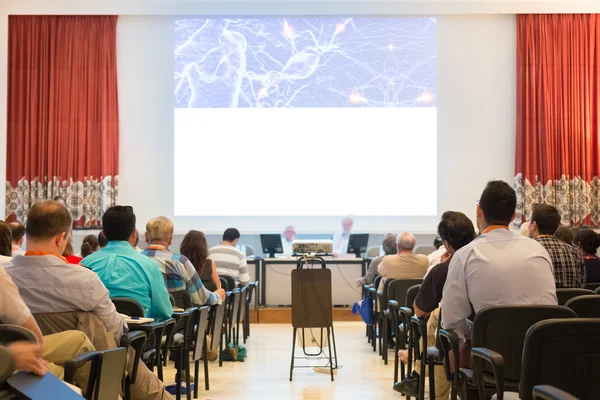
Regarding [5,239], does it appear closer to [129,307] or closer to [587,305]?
[129,307]

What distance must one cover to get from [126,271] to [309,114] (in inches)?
281

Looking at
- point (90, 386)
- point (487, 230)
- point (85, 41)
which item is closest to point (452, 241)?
point (487, 230)

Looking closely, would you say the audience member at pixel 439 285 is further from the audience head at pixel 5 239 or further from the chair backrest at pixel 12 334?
the chair backrest at pixel 12 334

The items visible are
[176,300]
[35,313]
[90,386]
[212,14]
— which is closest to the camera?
[90,386]

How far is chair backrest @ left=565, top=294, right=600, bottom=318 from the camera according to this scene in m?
3.07

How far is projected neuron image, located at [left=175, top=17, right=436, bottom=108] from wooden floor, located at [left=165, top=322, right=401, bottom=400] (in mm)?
4386

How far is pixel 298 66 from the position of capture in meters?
10.4

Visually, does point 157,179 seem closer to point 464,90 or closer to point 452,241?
point 464,90

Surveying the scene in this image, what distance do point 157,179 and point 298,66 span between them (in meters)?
2.67

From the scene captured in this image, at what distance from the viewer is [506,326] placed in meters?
2.61

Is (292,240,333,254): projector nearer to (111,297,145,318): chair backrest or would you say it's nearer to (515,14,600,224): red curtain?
(111,297,145,318): chair backrest

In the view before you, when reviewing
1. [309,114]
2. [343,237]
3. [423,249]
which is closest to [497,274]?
[423,249]

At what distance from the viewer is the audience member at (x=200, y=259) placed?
5.46 metres

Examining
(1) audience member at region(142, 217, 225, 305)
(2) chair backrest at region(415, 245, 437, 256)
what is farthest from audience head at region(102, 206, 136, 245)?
(2) chair backrest at region(415, 245, 437, 256)
